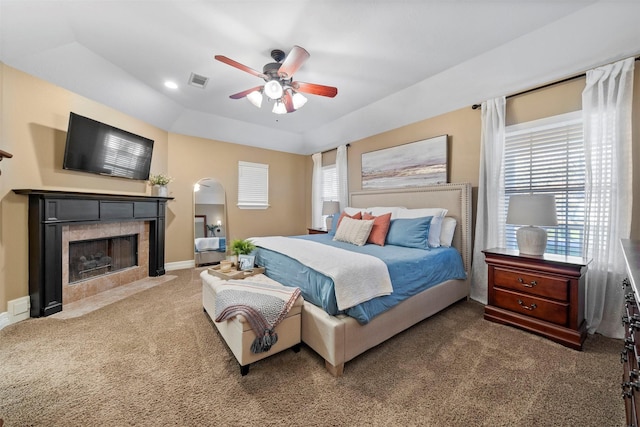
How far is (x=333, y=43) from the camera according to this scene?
2523 mm

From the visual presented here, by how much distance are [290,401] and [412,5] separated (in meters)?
3.08

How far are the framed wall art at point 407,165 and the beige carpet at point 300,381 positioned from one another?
2.07 metres

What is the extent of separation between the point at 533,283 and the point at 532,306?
22cm

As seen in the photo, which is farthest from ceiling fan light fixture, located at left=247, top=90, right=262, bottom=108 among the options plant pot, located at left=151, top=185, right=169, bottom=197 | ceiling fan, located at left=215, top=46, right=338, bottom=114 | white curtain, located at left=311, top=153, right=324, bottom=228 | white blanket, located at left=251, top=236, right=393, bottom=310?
white curtain, located at left=311, top=153, right=324, bottom=228

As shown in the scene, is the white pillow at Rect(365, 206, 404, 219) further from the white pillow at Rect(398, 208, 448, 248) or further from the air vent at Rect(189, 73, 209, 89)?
the air vent at Rect(189, 73, 209, 89)

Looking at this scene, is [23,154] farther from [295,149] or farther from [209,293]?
[295,149]

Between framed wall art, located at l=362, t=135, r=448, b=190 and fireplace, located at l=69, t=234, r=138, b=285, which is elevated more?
framed wall art, located at l=362, t=135, r=448, b=190

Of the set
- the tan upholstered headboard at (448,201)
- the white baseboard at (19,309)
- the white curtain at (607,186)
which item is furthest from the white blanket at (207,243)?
the white curtain at (607,186)

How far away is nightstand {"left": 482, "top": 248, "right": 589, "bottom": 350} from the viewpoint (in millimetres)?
2057

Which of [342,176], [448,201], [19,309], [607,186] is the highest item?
[342,176]

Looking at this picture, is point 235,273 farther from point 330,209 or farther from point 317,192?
point 317,192

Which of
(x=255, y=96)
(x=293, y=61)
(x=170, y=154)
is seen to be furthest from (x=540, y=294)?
(x=170, y=154)

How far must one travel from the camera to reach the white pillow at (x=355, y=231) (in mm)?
3027

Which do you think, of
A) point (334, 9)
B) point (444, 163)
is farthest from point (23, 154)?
point (444, 163)
